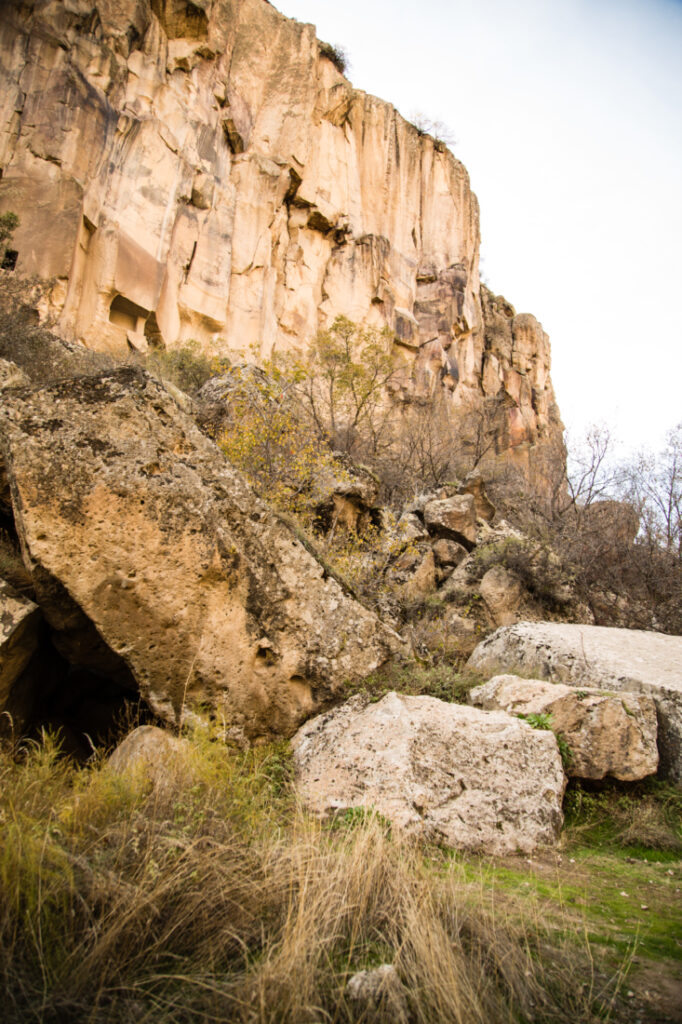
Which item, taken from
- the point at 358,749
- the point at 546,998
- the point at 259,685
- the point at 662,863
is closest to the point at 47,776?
the point at 259,685

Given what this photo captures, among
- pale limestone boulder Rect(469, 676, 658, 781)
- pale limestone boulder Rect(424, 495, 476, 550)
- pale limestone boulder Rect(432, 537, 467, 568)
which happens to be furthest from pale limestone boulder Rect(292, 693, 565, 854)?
pale limestone boulder Rect(424, 495, 476, 550)

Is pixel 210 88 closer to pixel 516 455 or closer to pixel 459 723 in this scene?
pixel 516 455

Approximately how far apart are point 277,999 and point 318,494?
7866mm

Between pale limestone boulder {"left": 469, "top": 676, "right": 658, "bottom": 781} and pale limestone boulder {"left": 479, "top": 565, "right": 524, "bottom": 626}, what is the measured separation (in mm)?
4499

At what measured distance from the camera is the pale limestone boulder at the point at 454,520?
11.2m

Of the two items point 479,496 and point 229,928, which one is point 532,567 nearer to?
point 479,496

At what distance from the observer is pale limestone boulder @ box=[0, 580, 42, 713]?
165 inches

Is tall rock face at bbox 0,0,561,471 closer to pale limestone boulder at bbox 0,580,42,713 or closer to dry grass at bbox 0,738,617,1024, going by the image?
pale limestone boulder at bbox 0,580,42,713

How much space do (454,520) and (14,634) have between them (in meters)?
8.52

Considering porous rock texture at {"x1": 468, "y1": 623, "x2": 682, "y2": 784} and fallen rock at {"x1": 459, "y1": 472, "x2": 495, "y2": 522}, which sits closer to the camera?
porous rock texture at {"x1": 468, "y1": 623, "x2": 682, "y2": 784}

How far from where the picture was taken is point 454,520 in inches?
441

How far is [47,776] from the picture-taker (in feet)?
10.1

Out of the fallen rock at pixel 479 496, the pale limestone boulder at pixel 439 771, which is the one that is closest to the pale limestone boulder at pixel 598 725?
the pale limestone boulder at pixel 439 771

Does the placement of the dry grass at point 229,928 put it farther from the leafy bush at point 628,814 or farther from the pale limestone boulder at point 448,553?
the pale limestone boulder at point 448,553
